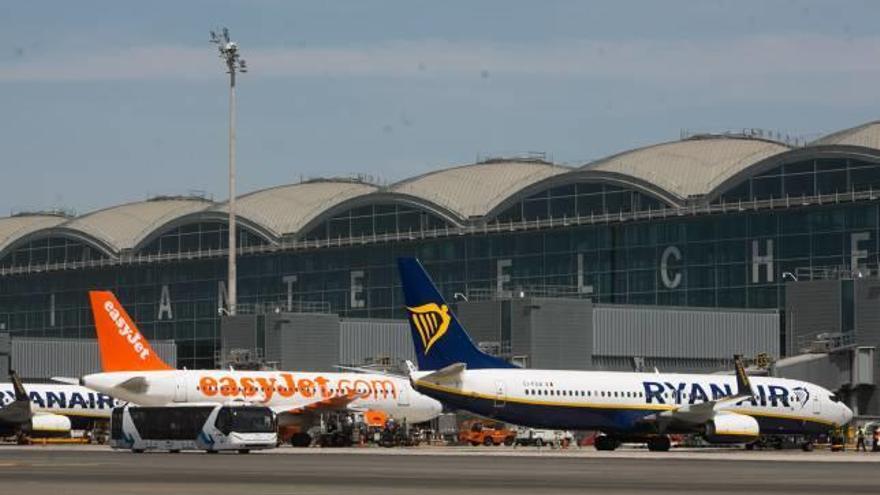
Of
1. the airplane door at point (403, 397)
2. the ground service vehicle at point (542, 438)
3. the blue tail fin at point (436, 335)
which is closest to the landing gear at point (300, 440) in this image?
the airplane door at point (403, 397)

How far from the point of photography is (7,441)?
104 metres

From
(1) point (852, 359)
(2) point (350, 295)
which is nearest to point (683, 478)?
(1) point (852, 359)

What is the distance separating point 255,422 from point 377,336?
4351cm

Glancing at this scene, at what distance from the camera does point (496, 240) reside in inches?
5320

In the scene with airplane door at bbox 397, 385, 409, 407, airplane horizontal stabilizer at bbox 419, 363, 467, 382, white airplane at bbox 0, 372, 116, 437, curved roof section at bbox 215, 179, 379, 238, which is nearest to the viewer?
airplane horizontal stabilizer at bbox 419, 363, 467, 382

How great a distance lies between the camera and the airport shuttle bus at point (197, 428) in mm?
78562

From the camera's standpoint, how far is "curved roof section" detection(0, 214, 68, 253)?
165 metres

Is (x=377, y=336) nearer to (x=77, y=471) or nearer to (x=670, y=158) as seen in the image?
(x=670, y=158)

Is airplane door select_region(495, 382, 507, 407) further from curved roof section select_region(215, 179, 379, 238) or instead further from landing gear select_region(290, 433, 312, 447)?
curved roof section select_region(215, 179, 379, 238)

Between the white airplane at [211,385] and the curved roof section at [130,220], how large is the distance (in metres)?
59.2

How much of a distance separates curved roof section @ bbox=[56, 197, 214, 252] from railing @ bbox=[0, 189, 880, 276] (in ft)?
6.17

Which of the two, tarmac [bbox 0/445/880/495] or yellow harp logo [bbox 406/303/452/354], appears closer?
tarmac [bbox 0/445/880/495]

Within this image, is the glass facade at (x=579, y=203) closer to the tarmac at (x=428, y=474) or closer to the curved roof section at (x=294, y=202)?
the curved roof section at (x=294, y=202)

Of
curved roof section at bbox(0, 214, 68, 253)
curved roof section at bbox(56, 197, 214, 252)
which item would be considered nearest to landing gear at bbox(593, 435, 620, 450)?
curved roof section at bbox(56, 197, 214, 252)
